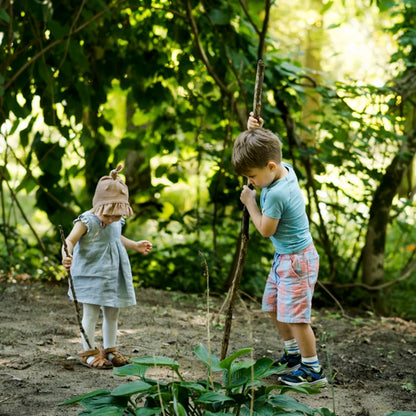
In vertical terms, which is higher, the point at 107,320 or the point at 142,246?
the point at 142,246

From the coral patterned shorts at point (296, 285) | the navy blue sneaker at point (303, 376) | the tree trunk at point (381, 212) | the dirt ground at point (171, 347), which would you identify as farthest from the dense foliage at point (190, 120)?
the navy blue sneaker at point (303, 376)

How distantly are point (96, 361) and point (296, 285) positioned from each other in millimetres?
1129

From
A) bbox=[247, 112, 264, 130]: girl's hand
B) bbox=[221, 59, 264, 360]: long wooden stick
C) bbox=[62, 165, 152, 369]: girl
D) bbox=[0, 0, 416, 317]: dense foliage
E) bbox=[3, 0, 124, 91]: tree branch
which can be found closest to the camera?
bbox=[221, 59, 264, 360]: long wooden stick

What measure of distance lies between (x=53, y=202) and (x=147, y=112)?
4.08 ft

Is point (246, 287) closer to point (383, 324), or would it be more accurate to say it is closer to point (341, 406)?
point (383, 324)

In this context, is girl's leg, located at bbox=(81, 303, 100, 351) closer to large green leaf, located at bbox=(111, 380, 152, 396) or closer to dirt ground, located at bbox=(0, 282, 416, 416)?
dirt ground, located at bbox=(0, 282, 416, 416)

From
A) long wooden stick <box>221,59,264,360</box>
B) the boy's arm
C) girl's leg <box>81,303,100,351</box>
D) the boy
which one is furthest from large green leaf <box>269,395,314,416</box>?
girl's leg <box>81,303,100,351</box>

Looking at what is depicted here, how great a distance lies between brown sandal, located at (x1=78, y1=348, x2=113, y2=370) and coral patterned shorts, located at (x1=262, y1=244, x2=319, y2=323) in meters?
0.94

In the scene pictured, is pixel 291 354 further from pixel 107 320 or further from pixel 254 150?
pixel 254 150

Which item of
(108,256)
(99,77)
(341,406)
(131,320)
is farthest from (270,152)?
(99,77)

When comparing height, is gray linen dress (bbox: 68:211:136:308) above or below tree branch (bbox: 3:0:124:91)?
below

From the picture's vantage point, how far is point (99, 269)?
3051 mm

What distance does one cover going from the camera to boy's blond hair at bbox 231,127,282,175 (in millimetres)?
2785

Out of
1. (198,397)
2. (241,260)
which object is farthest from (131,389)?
(241,260)
